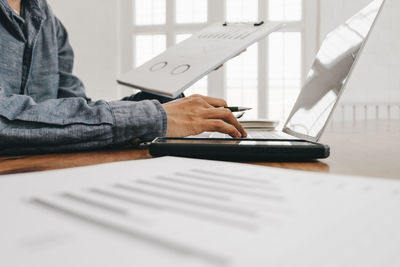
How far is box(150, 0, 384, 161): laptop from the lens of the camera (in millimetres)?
385

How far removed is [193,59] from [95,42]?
3073mm

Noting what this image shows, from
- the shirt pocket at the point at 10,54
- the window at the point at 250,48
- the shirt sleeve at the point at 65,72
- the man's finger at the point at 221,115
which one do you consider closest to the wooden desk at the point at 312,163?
the man's finger at the point at 221,115

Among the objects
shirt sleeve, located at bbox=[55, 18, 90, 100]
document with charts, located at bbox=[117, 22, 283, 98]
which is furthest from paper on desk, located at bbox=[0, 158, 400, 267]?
shirt sleeve, located at bbox=[55, 18, 90, 100]

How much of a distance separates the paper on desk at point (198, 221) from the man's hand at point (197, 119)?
0.31 meters

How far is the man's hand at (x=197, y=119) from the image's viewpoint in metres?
0.53

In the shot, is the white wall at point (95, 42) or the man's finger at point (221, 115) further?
the white wall at point (95, 42)

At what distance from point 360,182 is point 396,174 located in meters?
0.15

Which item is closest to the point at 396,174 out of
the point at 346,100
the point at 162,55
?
the point at 162,55

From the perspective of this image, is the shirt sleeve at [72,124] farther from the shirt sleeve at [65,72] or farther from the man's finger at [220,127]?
the shirt sleeve at [65,72]

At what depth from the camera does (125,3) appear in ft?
11.7

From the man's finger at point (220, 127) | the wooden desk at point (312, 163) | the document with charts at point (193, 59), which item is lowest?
the wooden desk at point (312, 163)

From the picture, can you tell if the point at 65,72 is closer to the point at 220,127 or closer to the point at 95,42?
the point at 220,127

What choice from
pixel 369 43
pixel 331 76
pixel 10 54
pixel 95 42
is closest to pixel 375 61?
pixel 369 43

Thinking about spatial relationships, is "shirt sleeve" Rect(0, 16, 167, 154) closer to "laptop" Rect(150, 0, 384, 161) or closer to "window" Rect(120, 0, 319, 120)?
"laptop" Rect(150, 0, 384, 161)
